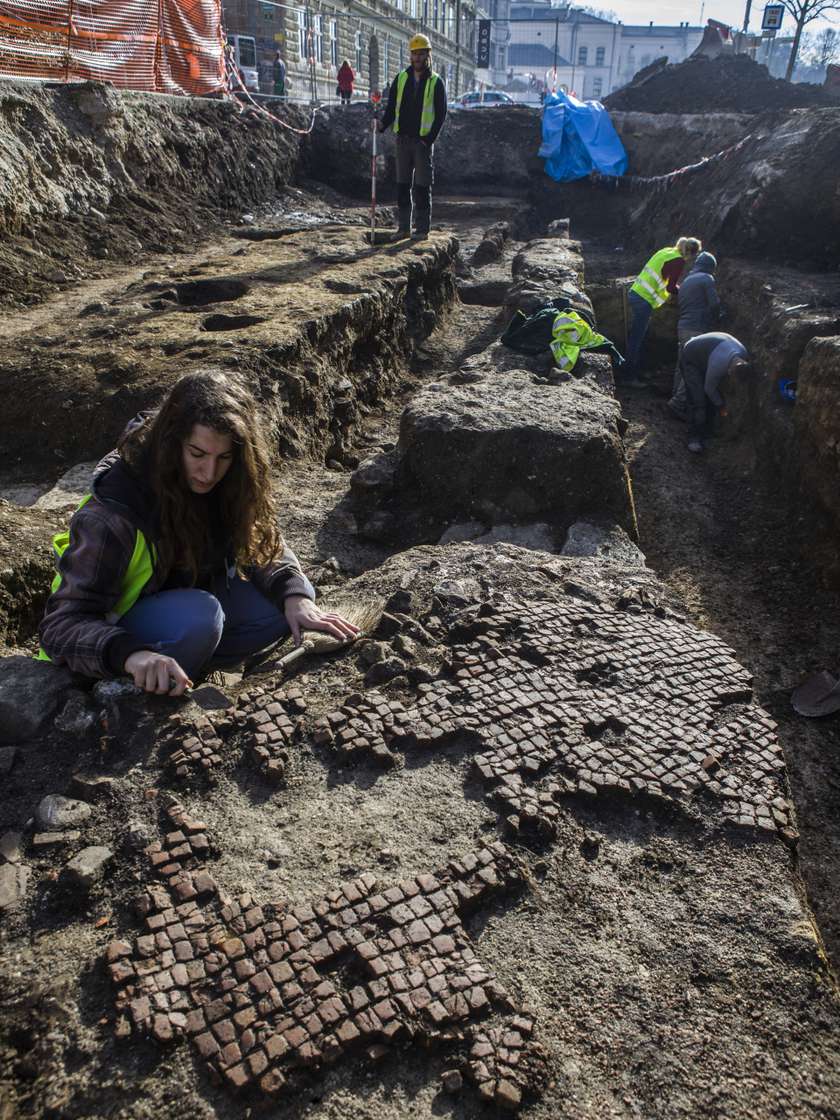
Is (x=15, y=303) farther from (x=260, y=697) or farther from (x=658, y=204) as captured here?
(x=658, y=204)

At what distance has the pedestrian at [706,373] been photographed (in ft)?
26.2

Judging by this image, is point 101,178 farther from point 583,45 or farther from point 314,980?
point 583,45

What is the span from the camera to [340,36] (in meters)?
31.3

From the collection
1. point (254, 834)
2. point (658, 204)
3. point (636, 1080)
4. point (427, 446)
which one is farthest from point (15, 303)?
point (658, 204)

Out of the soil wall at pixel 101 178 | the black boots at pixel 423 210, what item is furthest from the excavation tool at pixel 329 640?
the black boots at pixel 423 210

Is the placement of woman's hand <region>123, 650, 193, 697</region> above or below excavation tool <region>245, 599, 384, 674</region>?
above

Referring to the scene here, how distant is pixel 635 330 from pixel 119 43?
7.74m

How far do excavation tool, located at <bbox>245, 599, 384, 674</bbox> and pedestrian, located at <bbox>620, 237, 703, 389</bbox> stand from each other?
7019mm

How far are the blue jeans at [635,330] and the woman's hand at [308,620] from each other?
7615 mm

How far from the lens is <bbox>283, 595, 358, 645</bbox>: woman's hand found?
2.99 m

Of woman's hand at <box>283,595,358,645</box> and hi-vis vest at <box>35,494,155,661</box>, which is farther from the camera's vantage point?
woman's hand at <box>283,595,358,645</box>

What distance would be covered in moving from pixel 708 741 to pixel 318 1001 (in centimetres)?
159

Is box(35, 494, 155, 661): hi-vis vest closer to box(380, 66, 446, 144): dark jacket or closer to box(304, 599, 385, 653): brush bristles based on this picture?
box(304, 599, 385, 653): brush bristles

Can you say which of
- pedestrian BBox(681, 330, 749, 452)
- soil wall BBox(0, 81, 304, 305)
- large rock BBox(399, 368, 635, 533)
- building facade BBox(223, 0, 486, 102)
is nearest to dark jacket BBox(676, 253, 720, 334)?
pedestrian BBox(681, 330, 749, 452)
